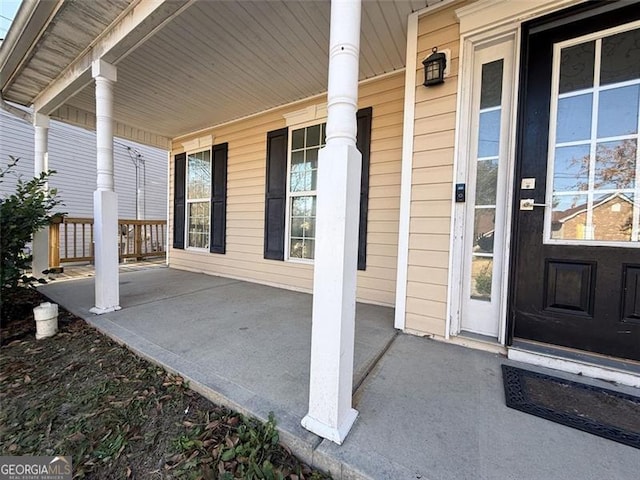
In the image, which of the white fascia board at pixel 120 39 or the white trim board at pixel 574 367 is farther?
the white fascia board at pixel 120 39

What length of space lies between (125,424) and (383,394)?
1304 millimetres

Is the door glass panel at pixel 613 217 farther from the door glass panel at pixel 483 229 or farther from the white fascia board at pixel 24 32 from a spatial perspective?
the white fascia board at pixel 24 32

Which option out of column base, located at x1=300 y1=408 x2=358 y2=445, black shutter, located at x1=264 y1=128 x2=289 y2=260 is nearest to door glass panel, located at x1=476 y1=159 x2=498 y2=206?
column base, located at x1=300 y1=408 x2=358 y2=445

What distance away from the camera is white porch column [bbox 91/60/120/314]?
108 inches

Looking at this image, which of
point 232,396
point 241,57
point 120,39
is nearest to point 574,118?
point 232,396

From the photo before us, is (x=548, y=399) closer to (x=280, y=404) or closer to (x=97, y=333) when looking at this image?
(x=280, y=404)

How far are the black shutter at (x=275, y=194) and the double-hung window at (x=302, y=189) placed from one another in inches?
3.8

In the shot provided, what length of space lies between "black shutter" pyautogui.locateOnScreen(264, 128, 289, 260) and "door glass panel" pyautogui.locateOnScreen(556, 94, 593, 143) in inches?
115

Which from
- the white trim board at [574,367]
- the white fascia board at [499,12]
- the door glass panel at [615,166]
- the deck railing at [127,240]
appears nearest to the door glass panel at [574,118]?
the door glass panel at [615,166]

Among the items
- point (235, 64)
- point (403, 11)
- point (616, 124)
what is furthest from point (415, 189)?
point (235, 64)

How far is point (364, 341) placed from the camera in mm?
2154

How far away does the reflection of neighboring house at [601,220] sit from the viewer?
1.65 m

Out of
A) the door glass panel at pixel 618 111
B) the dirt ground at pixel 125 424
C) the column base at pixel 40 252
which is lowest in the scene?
the dirt ground at pixel 125 424

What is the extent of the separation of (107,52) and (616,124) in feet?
13.3
